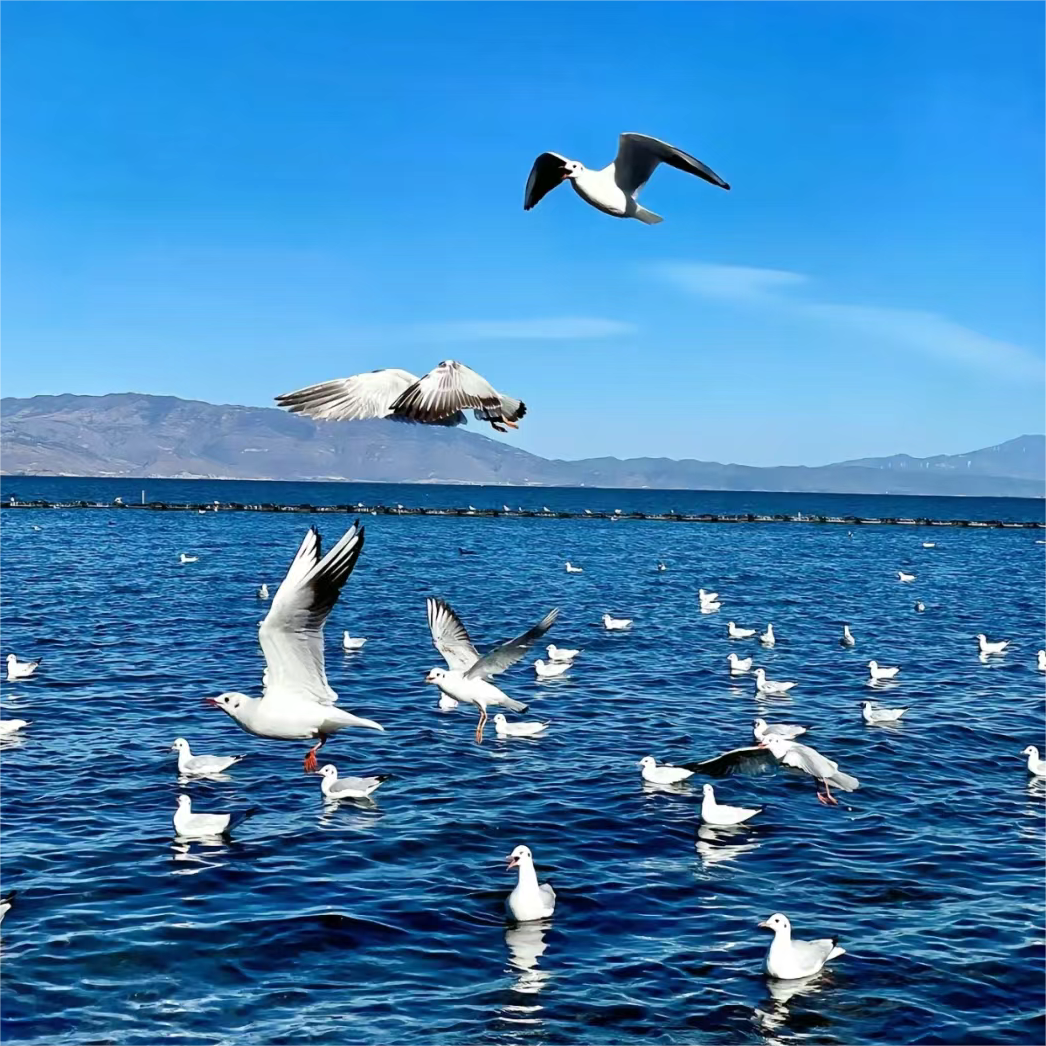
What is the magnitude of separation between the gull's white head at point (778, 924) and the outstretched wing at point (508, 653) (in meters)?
5.51

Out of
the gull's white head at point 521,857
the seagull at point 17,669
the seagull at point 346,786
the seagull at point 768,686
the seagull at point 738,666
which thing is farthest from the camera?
the seagull at point 738,666

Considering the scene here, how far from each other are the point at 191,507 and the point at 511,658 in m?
134

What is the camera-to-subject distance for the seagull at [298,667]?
10891 millimetres

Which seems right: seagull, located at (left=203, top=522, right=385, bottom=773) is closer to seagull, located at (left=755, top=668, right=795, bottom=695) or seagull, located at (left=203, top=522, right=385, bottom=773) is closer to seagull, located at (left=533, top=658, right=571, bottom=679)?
seagull, located at (left=755, top=668, right=795, bottom=695)

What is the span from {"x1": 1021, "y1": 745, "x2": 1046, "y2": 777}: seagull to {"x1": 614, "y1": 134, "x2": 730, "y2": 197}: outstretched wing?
16396 mm

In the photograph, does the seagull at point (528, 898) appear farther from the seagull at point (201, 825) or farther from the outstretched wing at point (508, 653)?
the seagull at point (201, 825)

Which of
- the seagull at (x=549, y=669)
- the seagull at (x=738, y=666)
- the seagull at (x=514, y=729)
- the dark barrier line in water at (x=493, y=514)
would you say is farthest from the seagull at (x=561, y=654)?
the dark barrier line in water at (x=493, y=514)

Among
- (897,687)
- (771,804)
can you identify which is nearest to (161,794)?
(771,804)

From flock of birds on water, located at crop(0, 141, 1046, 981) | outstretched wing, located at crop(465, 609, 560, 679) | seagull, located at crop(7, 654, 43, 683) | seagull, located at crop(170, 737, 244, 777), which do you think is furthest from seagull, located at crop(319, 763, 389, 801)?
seagull, located at crop(7, 654, 43, 683)

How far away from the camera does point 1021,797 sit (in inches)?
838

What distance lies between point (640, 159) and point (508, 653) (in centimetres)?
1078

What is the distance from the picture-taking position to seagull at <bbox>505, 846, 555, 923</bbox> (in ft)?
49.3

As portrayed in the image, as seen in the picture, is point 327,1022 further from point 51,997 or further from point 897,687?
point 897,687

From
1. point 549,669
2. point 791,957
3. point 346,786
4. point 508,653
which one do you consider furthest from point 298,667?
point 549,669
